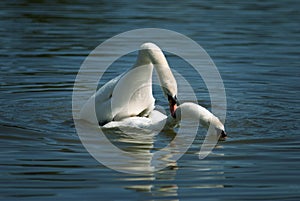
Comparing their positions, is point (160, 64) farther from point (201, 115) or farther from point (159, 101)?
point (159, 101)

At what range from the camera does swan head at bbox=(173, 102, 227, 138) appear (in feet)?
32.2

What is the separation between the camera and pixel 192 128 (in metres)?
10.5

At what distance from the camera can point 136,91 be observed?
10.5 metres

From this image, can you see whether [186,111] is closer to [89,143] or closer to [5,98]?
[89,143]

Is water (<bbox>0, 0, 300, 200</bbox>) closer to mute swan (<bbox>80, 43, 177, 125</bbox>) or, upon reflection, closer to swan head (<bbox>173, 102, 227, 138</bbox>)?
swan head (<bbox>173, 102, 227, 138</bbox>)

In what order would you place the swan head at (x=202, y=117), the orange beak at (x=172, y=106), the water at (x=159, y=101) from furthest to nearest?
the orange beak at (x=172, y=106) < the swan head at (x=202, y=117) < the water at (x=159, y=101)

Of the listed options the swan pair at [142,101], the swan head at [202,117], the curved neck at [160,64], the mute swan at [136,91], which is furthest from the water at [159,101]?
the curved neck at [160,64]

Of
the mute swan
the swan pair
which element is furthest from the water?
the mute swan

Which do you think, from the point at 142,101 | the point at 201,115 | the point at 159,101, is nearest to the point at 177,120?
the point at 201,115

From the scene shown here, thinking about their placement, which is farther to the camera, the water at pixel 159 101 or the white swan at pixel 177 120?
the white swan at pixel 177 120

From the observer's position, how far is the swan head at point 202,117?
32.2 ft

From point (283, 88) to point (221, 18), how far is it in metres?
9.20

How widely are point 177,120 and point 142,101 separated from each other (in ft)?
2.23

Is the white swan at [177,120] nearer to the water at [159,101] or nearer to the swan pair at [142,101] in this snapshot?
the swan pair at [142,101]
